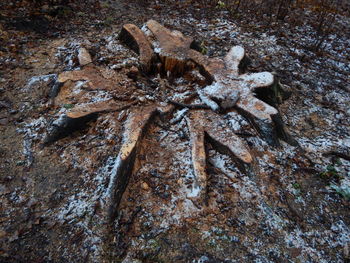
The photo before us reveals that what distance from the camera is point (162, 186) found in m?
2.37

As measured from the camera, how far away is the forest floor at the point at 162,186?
2027mm

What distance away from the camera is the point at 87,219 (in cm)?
213

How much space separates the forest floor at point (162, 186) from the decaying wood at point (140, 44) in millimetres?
137

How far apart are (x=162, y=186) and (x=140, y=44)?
87.3 inches

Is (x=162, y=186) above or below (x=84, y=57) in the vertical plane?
below

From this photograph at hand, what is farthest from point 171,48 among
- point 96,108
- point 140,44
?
point 96,108

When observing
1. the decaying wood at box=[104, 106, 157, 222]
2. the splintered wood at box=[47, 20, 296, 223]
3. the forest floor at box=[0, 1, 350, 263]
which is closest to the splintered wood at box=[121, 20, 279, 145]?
the splintered wood at box=[47, 20, 296, 223]

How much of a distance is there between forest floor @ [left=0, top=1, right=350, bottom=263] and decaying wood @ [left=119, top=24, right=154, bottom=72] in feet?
0.45

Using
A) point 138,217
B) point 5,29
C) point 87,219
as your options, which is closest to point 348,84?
point 138,217

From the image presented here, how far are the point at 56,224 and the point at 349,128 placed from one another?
368 cm

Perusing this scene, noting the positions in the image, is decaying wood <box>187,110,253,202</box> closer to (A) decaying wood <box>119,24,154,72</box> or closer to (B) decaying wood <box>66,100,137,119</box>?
(B) decaying wood <box>66,100,137,119</box>

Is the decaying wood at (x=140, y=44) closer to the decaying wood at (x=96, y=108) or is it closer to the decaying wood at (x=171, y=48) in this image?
the decaying wood at (x=171, y=48)

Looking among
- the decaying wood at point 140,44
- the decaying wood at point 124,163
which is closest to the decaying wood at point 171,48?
the decaying wood at point 140,44

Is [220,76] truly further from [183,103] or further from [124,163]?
[124,163]
